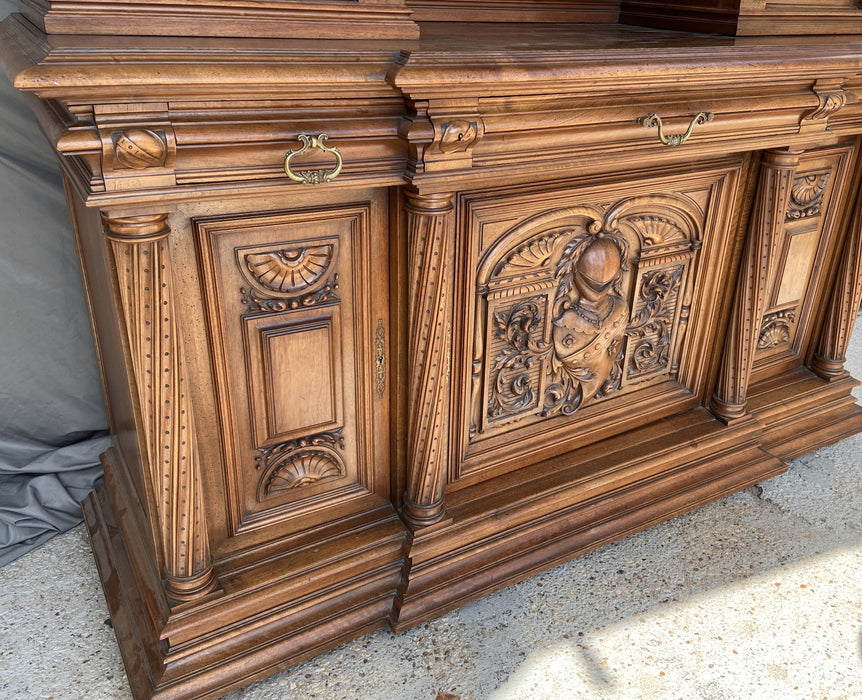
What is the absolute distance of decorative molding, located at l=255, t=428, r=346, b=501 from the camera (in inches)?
63.1

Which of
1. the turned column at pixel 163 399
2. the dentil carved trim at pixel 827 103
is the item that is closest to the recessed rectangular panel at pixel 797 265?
the dentil carved trim at pixel 827 103

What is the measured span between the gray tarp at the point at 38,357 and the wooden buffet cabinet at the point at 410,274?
21 cm

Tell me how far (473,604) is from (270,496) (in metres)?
0.60

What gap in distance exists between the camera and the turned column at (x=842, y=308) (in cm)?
233

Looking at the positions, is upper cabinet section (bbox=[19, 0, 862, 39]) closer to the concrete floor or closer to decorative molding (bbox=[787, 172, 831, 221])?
decorative molding (bbox=[787, 172, 831, 221])

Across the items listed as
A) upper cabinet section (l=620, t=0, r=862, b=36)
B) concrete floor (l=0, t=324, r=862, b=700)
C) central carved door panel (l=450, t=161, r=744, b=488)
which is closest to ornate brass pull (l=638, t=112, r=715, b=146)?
central carved door panel (l=450, t=161, r=744, b=488)

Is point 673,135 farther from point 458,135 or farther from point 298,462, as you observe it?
point 298,462

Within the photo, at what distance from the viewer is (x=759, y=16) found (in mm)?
1847

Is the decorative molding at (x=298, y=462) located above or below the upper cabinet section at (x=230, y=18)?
below

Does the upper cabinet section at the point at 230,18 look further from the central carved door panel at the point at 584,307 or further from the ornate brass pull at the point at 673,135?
the ornate brass pull at the point at 673,135

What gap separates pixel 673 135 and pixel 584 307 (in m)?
0.47

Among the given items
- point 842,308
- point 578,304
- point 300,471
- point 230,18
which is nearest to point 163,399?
point 300,471

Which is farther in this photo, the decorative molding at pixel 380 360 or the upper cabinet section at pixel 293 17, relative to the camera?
the decorative molding at pixel 380 360

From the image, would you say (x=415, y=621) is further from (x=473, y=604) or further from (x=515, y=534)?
(x=515, y=534)
